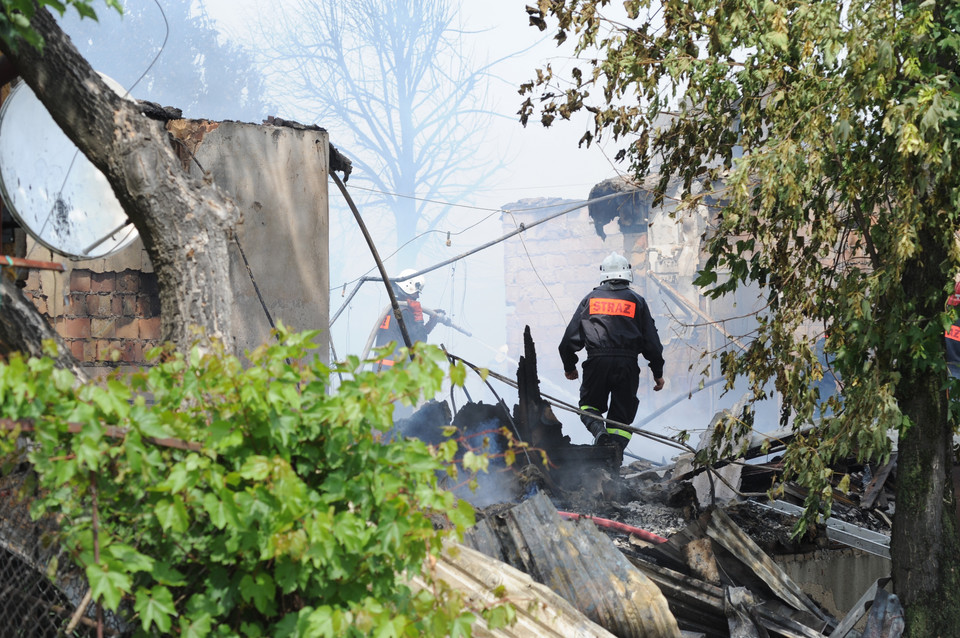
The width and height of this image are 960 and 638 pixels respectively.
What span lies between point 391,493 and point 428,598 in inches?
14.6

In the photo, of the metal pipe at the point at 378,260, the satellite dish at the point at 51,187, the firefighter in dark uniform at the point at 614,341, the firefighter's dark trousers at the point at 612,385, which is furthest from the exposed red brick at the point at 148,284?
the firefighter's dark trousers at the point at 612,385

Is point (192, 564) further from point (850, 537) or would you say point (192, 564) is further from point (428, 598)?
point (850, 537)

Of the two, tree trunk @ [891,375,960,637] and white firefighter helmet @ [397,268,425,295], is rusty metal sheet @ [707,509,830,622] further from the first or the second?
white firefighter helmet @ [397,268,425,295]

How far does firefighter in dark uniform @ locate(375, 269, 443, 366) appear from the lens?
13038 millimetres

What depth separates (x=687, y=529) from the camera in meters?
5.08

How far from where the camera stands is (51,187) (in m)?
3.82

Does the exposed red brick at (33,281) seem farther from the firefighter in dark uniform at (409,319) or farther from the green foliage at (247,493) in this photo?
the firefighter in dark uniform at (409,319)

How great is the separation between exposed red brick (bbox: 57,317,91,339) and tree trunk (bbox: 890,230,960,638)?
436cm

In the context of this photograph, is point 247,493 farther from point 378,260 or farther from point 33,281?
point 33,281

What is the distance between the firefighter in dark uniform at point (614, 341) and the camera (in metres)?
7.70

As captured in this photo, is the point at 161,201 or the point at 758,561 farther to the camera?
the point at 758,561

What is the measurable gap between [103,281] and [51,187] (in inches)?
50.1

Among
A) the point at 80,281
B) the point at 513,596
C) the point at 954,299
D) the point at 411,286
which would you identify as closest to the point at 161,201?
the point at 80,281

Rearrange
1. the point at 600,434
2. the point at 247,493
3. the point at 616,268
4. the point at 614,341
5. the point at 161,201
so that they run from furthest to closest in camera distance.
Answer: the point at 616,268 → the point at 614,341 → the point at 600,434 → the point at 161,201 → the point at 247,493
